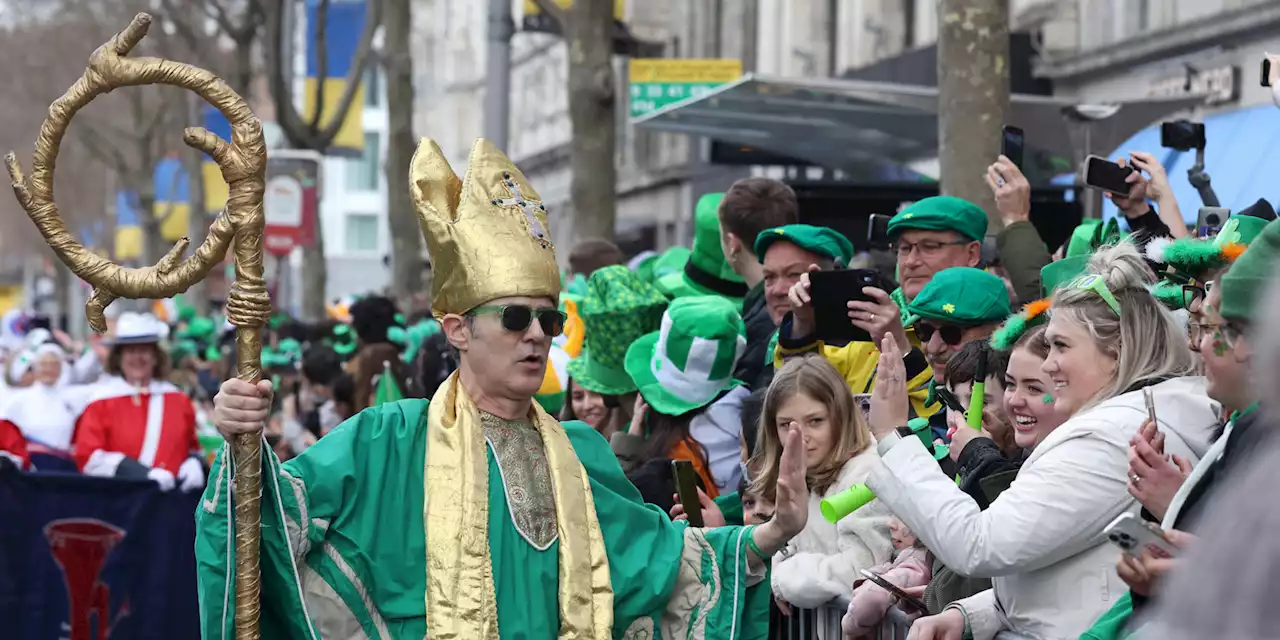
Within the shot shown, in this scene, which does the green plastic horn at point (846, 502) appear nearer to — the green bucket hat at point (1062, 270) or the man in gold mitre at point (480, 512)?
the man in gold mitre at point (480, 512)

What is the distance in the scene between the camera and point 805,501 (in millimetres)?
4379

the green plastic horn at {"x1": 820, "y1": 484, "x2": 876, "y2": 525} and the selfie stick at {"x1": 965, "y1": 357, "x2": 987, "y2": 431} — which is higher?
the selfie stick at {"x1": 965, "y1": 357, "x2": 987, "y2": 431}

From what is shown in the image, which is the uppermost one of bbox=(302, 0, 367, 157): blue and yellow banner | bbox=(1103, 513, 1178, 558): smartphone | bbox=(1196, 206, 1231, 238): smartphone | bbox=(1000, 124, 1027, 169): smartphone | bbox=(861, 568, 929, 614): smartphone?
bbox=(302, 0, 367, 157): blue and yellow banner

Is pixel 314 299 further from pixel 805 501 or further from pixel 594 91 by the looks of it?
pixel 805 501

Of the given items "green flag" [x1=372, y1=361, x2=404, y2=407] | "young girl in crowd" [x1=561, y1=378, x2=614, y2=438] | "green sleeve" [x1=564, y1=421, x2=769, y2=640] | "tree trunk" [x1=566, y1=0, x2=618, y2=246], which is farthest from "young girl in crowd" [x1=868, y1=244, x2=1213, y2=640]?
"tree trunk" [x1=566, y1=0, x2=618, y2=246]

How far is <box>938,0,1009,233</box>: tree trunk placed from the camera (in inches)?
333

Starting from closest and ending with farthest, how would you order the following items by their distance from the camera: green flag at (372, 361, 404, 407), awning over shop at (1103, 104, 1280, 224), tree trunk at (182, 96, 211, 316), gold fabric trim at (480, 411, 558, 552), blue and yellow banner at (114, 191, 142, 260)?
gold fabric trim at (480, 411, 558, 552) < green flag at (372, 361, 404, 407) < awning over shop at (1103, 104, 1280, 224) < tree trunk at (182, 96, 211, 316) < blue and yellow banner at (114, 191, 142, 260)

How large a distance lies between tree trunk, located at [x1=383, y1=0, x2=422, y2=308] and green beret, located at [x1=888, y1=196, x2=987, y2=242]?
16.5 metres

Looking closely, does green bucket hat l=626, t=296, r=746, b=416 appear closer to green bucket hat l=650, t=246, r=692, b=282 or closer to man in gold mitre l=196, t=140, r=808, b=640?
man in gold mitre l=196, t=140, r=808, b=640

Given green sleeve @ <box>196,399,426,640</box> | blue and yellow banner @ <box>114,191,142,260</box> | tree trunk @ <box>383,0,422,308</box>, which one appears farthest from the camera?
blue and yellow banner @ <box>114,191,142,260</box>

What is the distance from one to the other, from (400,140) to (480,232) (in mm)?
18536

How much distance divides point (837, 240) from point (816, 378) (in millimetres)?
1522

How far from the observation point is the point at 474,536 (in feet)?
14.0

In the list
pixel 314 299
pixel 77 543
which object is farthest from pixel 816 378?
pixel 314 299
